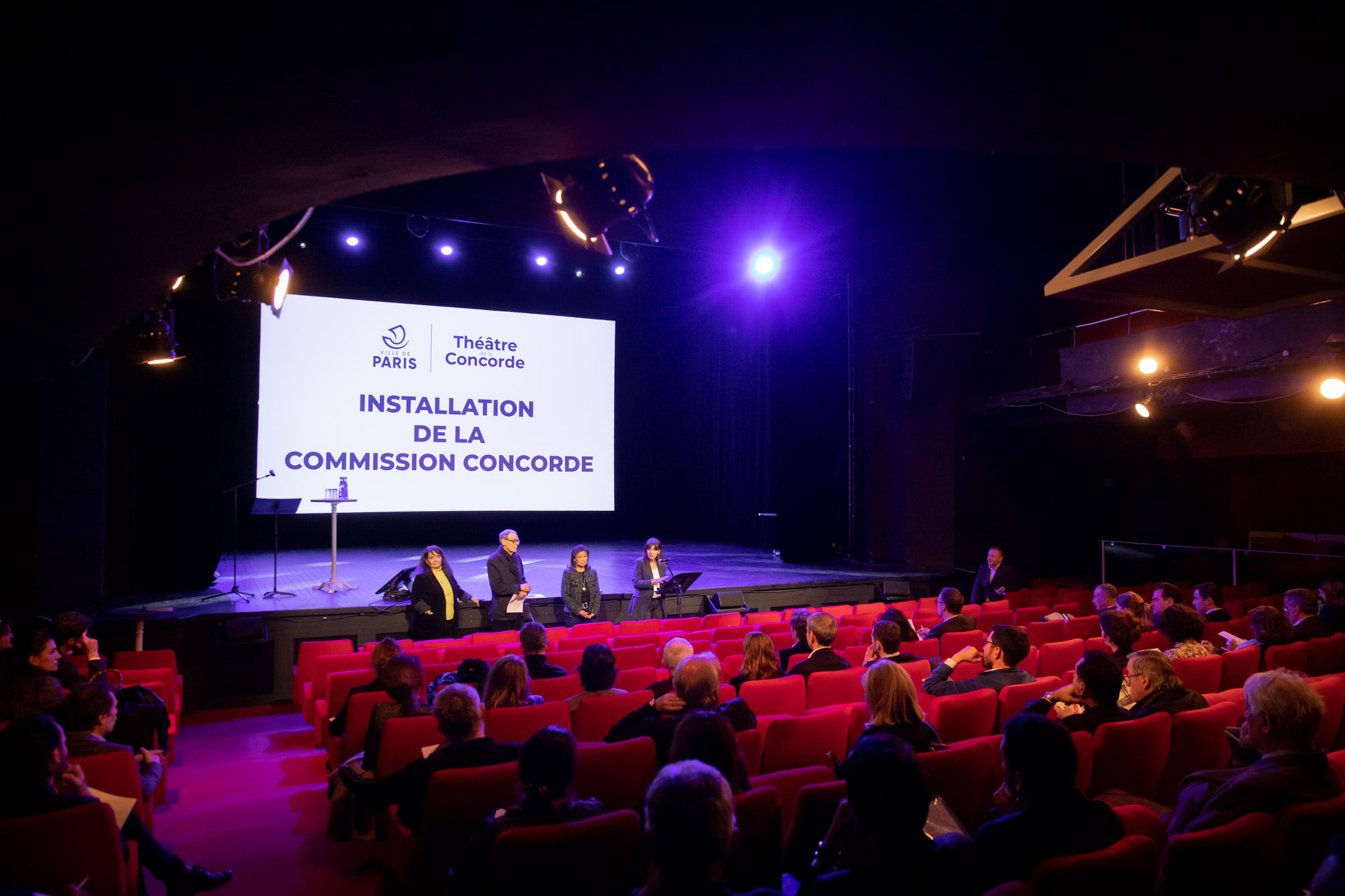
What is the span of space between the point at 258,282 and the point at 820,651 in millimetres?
5025

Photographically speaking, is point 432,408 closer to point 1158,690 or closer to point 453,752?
point 453,752

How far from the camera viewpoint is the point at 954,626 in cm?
544

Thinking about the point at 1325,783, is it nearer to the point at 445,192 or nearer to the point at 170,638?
the point at 170,638

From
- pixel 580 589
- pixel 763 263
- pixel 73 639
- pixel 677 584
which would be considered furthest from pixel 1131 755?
pixel 763 263

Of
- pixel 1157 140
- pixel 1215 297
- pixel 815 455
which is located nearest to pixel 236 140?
pixel 1157 140

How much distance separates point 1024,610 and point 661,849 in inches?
245

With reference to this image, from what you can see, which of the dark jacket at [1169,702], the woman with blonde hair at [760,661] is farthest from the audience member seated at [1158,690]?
the woman with blonde hair at [760,661]

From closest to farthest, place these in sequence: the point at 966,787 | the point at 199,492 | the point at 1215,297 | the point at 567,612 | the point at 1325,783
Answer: the point at 1325,783 < the point at 966,787 < the point at 1215,297 < the point at 567,612 < the point at 199,492

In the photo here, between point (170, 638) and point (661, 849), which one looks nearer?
point (661, 849)

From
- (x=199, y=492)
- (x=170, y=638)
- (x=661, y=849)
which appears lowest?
(x=170, y=638)

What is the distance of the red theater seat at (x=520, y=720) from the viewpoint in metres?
3.40

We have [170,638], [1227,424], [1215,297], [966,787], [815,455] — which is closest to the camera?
[966,787]

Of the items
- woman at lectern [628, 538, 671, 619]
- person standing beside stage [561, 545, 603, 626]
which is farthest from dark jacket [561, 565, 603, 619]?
woman at lectern [628, 538, 671, 619]

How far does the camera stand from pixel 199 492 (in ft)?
30.7
